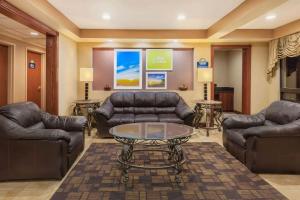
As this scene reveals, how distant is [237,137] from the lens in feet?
13.0

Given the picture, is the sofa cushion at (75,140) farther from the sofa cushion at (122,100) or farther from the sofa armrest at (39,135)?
the sofa cushion at (122,100)

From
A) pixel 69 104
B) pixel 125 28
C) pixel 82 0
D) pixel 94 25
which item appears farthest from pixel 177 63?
pixel 82 0

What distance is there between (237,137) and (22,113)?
312 cm

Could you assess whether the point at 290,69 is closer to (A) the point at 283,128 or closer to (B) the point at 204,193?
(A) the point at 283,128

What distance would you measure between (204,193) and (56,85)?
3723 millimetres

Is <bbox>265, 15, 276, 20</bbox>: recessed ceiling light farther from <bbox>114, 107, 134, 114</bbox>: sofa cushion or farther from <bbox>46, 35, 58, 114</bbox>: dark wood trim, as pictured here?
<bbox>46, 35, 58, 114</bbox>: dark wood trim

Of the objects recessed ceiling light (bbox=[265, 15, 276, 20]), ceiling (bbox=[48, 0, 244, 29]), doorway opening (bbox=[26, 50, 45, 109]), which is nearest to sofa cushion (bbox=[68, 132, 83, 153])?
ceiling (bbox=[48, 0, 244, 29])

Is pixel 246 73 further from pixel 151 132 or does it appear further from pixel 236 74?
pixel 151 132

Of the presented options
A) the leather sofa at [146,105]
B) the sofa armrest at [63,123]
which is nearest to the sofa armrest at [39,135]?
the sofa armrest at [63,123]

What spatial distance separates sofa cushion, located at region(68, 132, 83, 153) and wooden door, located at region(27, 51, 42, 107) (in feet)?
12.8

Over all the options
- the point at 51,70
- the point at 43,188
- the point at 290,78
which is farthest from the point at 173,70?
the point at 43,188

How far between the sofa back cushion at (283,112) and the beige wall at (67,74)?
13.4 ft

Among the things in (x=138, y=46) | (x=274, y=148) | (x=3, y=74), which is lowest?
(x=274, y=148)

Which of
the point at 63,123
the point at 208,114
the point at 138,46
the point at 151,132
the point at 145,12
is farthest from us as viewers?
the point at 138,46
